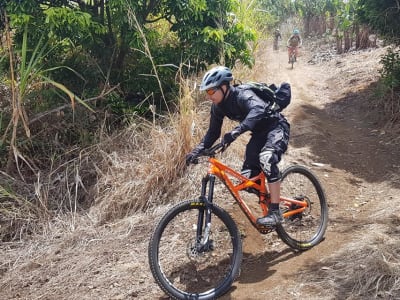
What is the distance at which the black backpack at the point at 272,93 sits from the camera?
12.2 ft

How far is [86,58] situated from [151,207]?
2.71m

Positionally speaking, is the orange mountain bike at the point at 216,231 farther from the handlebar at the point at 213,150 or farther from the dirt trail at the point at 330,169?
the dirt trail at the point at 330,169

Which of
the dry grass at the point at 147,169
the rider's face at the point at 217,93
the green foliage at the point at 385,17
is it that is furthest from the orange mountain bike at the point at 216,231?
the green foliage at the point at 385,17

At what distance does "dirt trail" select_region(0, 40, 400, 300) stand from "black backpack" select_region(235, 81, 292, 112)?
1338 mm

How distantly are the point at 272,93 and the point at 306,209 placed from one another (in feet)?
4.14

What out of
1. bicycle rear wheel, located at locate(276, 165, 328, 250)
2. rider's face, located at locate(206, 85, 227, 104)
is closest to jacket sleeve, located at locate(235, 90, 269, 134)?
rider's face, located at locate(206, 85, 227, 104)

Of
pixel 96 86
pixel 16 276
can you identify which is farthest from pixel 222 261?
pixel 96 86

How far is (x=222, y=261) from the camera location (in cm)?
394

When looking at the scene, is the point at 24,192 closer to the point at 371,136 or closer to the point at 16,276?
the point at 16,276

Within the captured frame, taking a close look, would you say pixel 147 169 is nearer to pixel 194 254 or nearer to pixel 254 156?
pixel 254 156

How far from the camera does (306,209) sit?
4309mm

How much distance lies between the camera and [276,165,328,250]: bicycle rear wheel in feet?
13.7

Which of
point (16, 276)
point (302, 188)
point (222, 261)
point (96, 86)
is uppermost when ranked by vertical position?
point (96, 86)

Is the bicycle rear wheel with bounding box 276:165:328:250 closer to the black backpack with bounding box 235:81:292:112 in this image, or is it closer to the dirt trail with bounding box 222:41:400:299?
the dirt trail with bounding box 222:41:400:299
